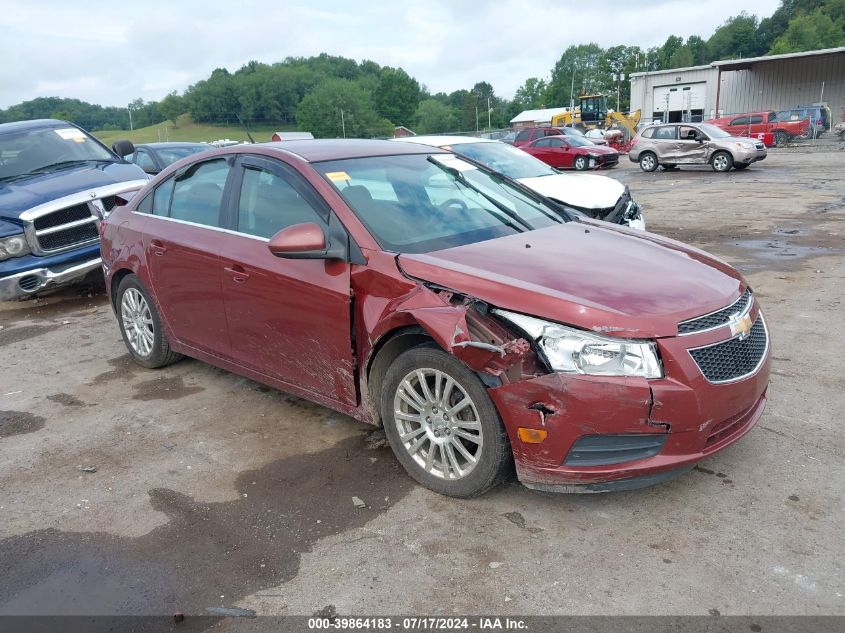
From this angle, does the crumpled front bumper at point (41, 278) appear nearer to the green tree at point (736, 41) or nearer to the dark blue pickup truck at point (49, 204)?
the dark blue pickup truck at point (49, 204)

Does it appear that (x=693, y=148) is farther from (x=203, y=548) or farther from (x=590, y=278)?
(x=203, y=548)

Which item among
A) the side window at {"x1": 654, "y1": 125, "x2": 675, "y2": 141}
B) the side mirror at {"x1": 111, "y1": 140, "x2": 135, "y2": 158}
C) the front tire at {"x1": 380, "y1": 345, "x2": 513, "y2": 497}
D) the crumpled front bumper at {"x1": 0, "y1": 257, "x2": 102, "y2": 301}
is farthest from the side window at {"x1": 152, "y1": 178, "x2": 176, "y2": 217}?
the side window at {"x1": 654, "y1": 125, "x2": 675, "y2": 141}

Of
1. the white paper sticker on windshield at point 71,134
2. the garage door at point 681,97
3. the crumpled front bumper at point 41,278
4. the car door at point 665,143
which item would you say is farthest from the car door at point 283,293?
the garage door at point 681,97

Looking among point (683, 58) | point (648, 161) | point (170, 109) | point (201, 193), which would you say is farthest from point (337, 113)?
point (683, 58)

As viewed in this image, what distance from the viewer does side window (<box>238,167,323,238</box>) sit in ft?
13.1

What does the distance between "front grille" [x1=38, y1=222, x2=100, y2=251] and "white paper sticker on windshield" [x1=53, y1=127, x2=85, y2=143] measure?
206 cm

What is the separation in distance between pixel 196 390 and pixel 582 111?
156ft

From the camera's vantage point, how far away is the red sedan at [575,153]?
2544 cm

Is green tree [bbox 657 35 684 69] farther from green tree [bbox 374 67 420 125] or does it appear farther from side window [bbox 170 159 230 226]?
side window [bbox 170 159 230 226]

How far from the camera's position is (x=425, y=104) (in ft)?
340

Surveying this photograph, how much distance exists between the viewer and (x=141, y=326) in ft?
17.7

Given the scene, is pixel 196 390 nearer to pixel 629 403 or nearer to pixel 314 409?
pixel 314 409

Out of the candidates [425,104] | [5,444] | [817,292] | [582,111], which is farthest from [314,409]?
[425,104]

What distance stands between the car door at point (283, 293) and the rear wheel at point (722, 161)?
20675 millimetres
